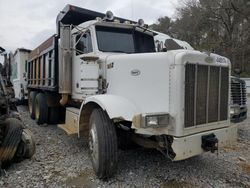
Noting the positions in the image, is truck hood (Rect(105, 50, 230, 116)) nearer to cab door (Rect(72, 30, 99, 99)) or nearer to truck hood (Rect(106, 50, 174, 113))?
truck hood (Rect(106, 50, 174, 113))

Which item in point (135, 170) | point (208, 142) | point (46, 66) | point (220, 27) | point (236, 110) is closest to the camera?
point (208, 142)

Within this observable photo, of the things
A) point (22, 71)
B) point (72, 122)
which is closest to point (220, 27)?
point (22, 71)

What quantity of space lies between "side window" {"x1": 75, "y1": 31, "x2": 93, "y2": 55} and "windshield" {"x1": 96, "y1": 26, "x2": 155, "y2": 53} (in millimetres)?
224

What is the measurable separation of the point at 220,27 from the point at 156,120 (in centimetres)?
3334

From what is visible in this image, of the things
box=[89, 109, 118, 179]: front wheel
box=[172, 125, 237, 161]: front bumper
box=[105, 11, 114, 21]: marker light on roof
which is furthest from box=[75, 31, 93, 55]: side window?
box=[172, 125, 237, 161]: front bumper

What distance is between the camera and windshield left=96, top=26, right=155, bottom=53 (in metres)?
5.27

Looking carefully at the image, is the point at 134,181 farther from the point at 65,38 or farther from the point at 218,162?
the point at 65,38

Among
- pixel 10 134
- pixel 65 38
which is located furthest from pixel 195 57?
pixel 10 134

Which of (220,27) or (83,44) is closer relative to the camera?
(83,44)

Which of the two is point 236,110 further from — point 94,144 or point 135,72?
point 94,144

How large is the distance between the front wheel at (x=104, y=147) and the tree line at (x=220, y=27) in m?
27.8

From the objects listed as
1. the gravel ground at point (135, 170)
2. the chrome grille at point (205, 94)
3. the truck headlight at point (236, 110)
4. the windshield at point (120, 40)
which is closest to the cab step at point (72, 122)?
the gravel ground at point (135, 170)

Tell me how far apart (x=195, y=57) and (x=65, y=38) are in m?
2.63

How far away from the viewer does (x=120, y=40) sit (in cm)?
541
